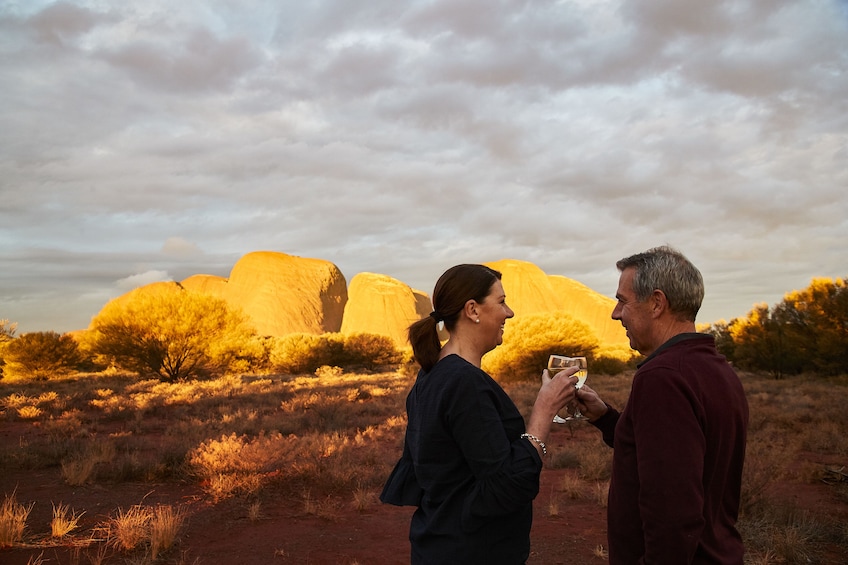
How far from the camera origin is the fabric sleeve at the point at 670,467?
1555 mm

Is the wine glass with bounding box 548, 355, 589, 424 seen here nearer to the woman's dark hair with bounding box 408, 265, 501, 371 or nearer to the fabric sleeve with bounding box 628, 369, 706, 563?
the woman's dark hair with bounding box 408, 265, 501, 371

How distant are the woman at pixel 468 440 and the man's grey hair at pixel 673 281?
17.5 inches

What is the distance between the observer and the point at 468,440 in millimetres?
1867

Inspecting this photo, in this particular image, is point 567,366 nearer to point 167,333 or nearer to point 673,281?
point 673,281

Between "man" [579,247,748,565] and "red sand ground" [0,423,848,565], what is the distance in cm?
378

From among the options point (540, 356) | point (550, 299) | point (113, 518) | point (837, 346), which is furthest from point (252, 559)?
point (550, 299)

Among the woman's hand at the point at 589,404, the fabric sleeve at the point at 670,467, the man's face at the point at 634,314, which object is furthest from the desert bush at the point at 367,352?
the fabric sleeve at the point at 670,467

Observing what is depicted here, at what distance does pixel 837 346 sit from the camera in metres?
20.5

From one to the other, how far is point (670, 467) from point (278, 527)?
210 inches

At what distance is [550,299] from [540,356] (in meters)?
38.9

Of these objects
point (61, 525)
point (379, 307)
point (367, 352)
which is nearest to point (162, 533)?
point (61, 525)

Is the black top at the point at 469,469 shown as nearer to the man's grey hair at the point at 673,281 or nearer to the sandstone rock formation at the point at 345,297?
the man's grey hair at the point at 673,281

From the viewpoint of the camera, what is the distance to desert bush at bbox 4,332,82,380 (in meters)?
29.1

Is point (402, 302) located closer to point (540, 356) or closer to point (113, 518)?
point (540, 356)
